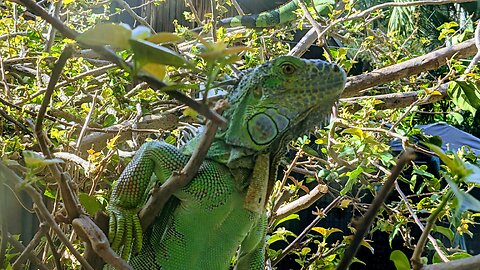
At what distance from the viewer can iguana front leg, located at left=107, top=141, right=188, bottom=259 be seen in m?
0.85

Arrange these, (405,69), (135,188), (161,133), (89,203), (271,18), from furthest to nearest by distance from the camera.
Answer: (271,18) → (405,69) → (161,133) → (135,188) → (89,203)

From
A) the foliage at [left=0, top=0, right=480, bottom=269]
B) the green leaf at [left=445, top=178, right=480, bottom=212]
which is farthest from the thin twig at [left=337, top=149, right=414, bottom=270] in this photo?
the foliage at [left=0, top=0, right=480, bottom=269]

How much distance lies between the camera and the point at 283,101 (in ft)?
3.09

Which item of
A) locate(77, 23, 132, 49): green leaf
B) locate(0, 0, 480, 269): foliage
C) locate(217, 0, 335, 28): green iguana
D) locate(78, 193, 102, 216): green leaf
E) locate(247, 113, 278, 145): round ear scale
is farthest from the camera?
locate(217, 0, 335, 28): green iguana

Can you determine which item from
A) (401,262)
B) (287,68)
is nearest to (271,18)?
(287,68)

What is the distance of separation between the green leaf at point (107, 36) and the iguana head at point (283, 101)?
1.93 feet

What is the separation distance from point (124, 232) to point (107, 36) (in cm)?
54

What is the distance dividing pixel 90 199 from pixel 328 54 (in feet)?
4.11

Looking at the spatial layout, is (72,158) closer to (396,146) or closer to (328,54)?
(328,54)

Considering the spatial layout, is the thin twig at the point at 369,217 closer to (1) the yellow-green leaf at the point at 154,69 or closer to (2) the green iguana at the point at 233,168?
(1) the yellow-green leaf at the point at 154,69

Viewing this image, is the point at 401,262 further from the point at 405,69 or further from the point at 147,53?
the point at 405,69

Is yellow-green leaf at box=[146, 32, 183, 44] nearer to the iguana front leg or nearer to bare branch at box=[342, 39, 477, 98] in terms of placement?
the iguana front leg

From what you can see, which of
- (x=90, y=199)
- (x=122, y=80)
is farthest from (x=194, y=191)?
(x=122, y=80)

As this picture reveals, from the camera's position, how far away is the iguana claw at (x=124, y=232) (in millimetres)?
845
